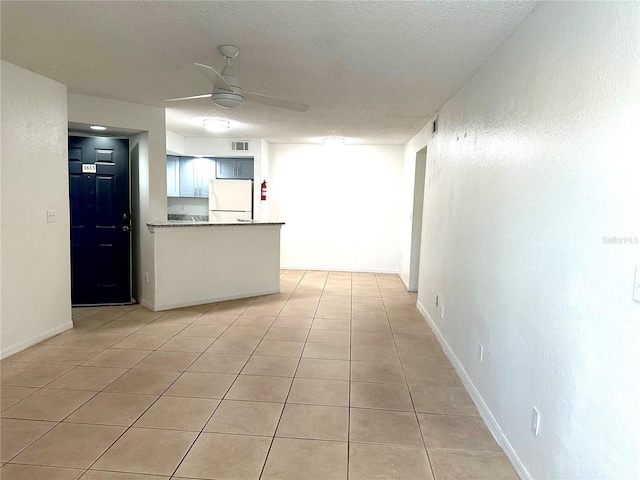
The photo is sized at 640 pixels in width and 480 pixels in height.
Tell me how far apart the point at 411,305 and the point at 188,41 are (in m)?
3.88

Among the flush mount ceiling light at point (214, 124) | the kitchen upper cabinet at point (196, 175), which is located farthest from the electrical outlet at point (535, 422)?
the kitchen upper cabinet at point (196, 175)

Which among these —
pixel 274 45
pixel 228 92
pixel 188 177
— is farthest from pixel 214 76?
pixel 188 177

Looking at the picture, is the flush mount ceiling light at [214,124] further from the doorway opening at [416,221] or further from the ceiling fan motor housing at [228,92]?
the doorway opening at [416,221]

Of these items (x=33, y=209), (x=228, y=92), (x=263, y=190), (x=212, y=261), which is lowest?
(x=212, y=261)

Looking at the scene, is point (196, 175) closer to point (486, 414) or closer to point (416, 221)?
point (416, 221)

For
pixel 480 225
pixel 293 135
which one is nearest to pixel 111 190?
pixel 293 135

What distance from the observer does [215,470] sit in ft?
6.20

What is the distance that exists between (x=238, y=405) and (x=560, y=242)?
2.02m

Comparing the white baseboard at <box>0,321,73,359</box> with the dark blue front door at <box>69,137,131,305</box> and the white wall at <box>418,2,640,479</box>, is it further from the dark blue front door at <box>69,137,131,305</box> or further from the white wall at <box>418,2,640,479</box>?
the white wall at <box>418,2,640,479</box>

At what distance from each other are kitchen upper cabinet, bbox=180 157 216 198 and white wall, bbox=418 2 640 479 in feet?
16.7

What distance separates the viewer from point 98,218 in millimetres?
4582

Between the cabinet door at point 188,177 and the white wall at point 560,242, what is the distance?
5.29m

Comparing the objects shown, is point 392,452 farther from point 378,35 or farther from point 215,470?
point 378,35

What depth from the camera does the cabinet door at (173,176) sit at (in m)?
6.93
